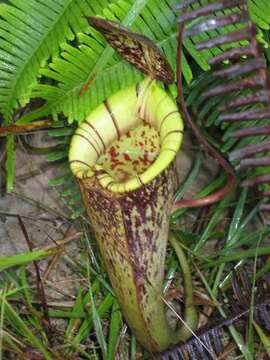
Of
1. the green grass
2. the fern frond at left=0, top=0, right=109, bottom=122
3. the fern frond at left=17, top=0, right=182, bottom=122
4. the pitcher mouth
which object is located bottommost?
the green grass

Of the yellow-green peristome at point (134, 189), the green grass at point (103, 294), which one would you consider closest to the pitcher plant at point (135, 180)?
the yellow-green peristome at point (134, 189)

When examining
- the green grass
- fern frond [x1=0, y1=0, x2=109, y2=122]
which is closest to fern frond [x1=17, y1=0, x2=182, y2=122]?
fern frond [x1=0, y1=0, x2=109, y2=122]

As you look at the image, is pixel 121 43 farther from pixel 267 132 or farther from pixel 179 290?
pixel 179 290

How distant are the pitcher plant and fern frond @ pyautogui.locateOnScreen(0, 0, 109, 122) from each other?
22 cm

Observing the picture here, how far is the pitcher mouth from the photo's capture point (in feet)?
5.15

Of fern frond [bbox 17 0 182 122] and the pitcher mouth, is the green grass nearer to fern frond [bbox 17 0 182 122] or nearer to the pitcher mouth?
the pitcher mouth

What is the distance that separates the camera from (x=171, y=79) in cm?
166

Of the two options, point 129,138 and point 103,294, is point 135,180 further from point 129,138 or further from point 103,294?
point 103,294

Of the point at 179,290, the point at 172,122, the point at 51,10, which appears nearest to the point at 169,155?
the point at 172,122

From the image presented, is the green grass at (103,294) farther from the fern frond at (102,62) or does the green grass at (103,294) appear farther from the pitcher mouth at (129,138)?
the fern frond at (102,62)

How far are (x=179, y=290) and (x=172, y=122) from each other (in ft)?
2.34

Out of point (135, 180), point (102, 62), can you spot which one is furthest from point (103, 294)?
point (102, 62)

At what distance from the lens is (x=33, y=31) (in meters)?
1.77

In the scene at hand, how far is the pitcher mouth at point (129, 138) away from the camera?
5.15ft
